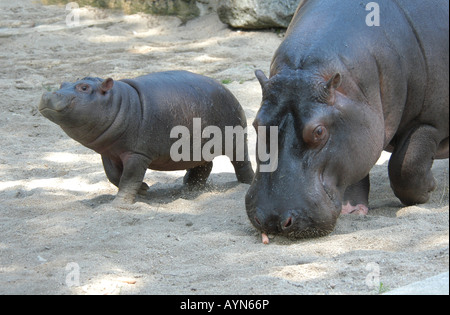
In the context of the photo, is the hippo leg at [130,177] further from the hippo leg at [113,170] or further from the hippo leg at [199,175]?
the hippo leg at [199,175]

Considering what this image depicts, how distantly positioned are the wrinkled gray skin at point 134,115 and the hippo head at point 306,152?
130 cm

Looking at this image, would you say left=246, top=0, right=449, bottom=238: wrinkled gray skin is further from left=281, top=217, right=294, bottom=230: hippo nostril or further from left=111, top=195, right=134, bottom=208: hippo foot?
left=111, top=195, right=134, bottom=208: hippo foot

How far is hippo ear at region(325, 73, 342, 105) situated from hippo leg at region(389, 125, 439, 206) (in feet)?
2.91

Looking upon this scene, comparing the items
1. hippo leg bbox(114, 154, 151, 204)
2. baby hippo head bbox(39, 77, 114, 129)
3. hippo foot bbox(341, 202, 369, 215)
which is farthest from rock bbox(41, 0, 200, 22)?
hippo foot bbox(341, 202, 369, 215)

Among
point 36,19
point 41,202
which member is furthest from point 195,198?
point 36,19

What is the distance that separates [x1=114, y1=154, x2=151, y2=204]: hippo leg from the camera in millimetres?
5039

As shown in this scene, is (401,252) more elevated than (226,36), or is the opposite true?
(401,252)

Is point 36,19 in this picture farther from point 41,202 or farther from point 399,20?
point 399,20

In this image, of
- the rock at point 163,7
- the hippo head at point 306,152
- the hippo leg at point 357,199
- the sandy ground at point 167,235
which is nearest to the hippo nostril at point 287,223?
the hippo head at point 306,152

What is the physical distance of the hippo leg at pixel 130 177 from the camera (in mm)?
5039

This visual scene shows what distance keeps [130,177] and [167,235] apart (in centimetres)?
92

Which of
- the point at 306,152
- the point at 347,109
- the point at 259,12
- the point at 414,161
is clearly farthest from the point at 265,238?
the point at 259,12

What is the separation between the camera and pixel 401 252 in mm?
3531

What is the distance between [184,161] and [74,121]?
891 millimetres
